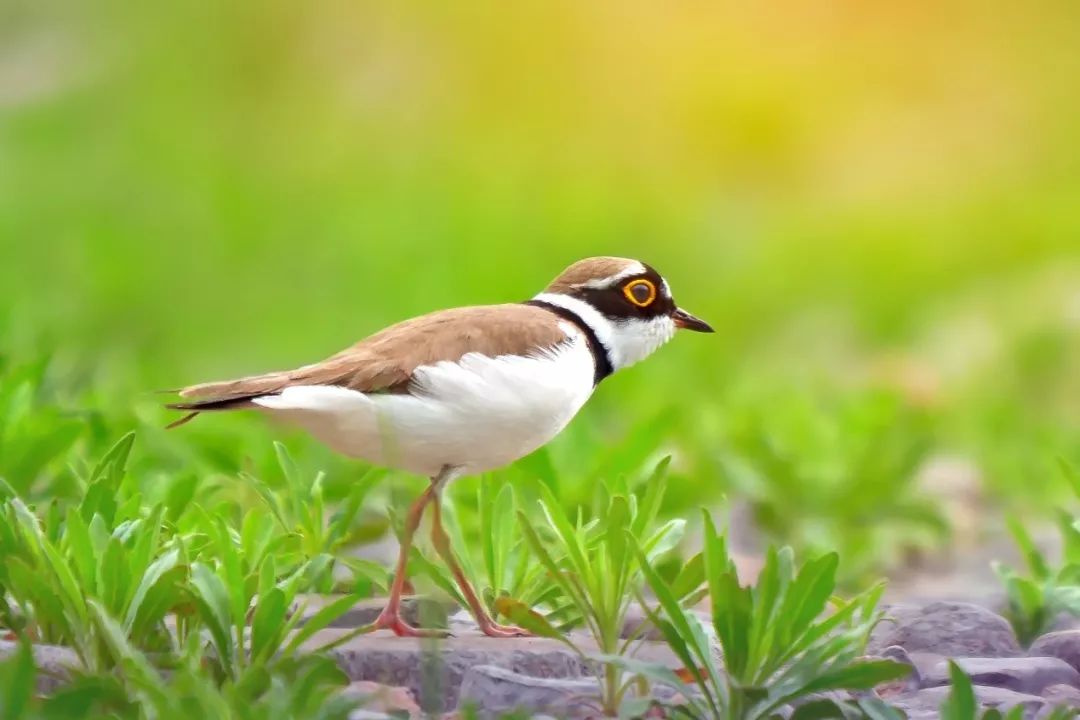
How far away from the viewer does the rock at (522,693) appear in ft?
9.32

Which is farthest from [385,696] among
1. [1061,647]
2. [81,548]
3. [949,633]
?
[1061,647]

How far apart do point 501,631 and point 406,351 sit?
611 mm

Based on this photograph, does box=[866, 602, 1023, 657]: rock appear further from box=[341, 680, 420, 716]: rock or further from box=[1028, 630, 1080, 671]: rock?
box=[341, 680, 420, 716]: rock

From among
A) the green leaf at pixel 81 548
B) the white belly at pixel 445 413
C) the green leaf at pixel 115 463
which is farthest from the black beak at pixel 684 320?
the green leaf at pixel 81 548

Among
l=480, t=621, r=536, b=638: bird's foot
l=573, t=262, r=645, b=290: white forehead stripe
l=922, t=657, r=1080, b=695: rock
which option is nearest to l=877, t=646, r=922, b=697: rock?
l=922, t=657, r=1080, b=695: rock

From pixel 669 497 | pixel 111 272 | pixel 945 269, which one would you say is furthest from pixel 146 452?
pixel 945 269

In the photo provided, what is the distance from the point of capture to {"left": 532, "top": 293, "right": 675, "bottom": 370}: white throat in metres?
3.78

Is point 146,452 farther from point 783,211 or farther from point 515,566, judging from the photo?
point 783,211

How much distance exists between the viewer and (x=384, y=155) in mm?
14367

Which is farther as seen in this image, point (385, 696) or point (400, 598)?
point (400, 598)

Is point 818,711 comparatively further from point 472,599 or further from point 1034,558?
point 1034,558

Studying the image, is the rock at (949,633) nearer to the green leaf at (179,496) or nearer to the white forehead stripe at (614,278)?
the white forehead stripe at (614,278)

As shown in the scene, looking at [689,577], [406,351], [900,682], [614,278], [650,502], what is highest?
[614,278]

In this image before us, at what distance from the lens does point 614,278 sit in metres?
3.78
